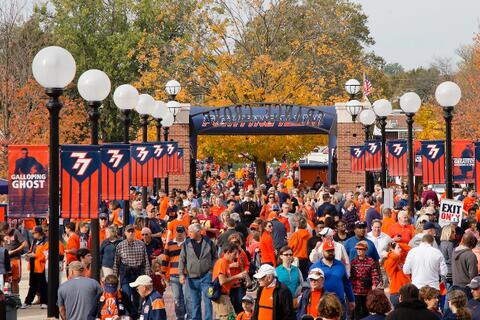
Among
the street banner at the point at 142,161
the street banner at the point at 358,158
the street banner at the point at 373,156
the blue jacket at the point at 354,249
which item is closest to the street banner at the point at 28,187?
the blue jacket at the point at 354,249

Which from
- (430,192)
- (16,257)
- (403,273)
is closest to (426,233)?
(403,273)

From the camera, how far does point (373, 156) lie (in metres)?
35.3

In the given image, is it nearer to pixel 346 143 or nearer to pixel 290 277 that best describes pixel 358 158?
pixel 346 143

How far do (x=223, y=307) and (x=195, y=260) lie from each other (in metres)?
1.21

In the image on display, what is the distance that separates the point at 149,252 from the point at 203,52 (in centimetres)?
4067

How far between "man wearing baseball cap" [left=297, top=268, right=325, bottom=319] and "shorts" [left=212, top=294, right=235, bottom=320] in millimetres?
2479

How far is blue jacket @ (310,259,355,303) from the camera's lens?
14492mm

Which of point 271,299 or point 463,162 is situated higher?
point 463,162

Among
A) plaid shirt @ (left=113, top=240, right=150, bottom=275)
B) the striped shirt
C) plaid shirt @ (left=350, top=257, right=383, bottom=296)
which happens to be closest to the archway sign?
the striped shirt

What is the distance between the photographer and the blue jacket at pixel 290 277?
14.9 meters

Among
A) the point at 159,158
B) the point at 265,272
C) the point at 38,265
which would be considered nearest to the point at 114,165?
the point at 38,265

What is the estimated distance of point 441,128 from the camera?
83375 millimetres

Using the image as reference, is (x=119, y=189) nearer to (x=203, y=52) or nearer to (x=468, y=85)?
(x=203, y=52)

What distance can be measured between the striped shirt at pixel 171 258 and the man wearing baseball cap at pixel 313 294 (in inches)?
182
